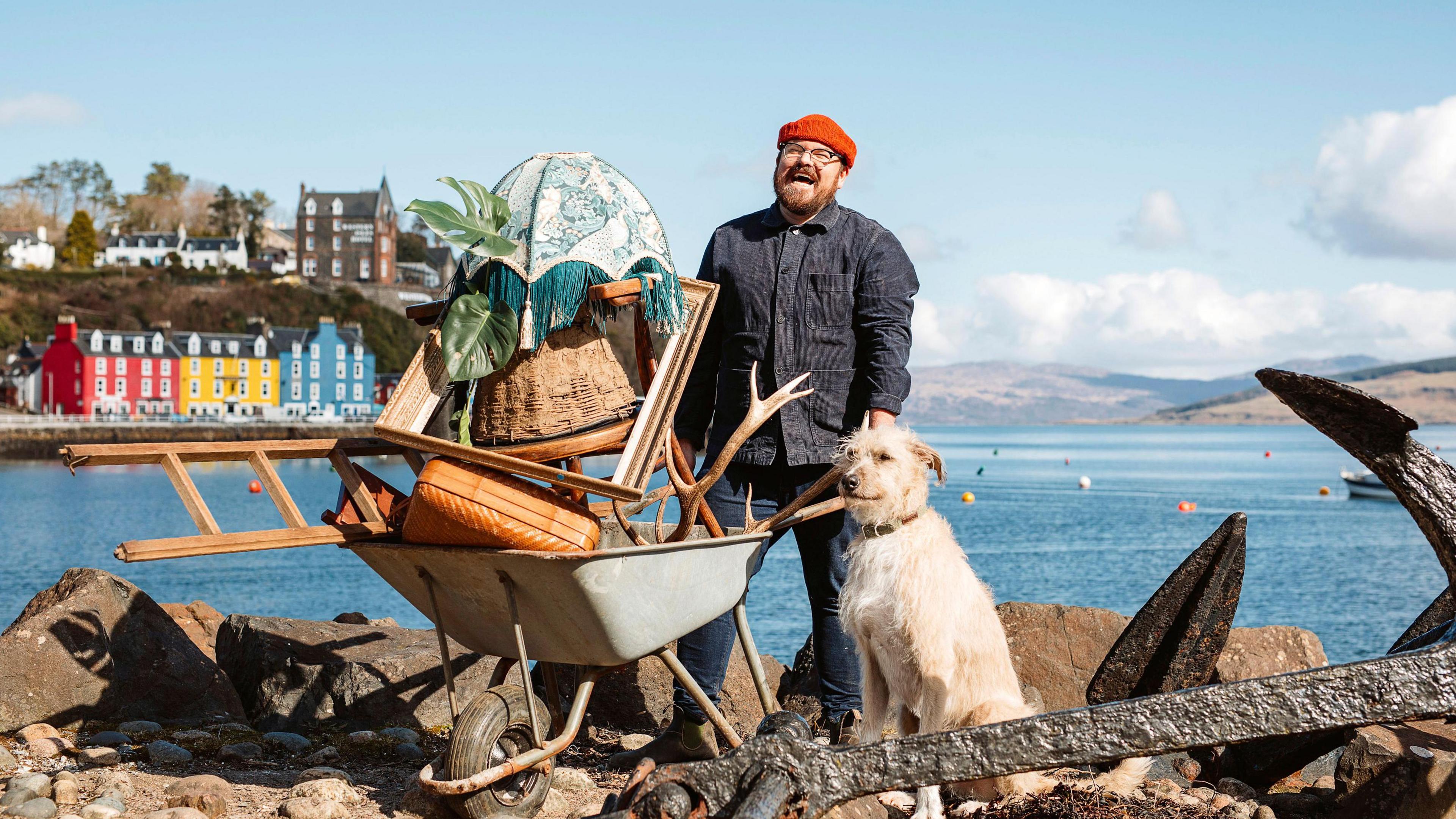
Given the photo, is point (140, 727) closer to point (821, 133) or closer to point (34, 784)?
point (34, 784)

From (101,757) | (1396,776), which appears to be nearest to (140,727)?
(101,757)

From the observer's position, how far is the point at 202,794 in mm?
3729

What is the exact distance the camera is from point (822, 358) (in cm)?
445

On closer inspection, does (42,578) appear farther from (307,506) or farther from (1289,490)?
(1289,490)

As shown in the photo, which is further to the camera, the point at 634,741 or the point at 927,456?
the point at 634,741

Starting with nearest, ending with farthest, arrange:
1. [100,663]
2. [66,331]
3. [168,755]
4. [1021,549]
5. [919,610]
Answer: [919,610], [168,755], [100,663], [1021,549], [66,331]

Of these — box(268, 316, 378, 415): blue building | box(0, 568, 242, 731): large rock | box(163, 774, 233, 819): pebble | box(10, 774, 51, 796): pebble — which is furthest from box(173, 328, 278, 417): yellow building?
box(163, 774, 233, 819): pebble

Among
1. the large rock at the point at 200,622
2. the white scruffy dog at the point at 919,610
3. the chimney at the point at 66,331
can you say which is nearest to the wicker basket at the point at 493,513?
the white scruffy dog at the point at 919,610

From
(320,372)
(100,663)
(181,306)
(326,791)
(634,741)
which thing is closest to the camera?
(326,791)

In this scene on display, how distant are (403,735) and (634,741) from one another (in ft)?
3.46

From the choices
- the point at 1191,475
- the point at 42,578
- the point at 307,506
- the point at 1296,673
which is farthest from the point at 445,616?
the point at 1191,475

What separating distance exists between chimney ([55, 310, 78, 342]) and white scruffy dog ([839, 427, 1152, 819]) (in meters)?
86.5

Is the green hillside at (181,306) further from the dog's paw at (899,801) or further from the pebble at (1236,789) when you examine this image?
the dog's paw at (899,801)

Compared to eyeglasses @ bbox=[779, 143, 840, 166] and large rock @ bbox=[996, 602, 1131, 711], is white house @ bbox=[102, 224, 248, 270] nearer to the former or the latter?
large rock @ bbox=[996, 602, 1131, 711]
